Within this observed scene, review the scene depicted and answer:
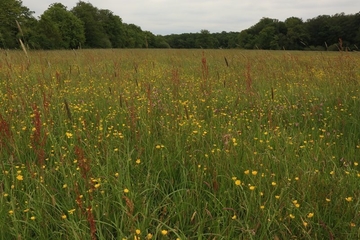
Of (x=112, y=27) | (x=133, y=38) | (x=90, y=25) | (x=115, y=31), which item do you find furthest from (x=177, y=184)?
(x=133, y=38)

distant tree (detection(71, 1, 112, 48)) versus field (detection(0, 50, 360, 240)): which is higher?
distant tree (detection(71, 1, 112, 48))

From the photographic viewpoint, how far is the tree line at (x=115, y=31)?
64.6 feet

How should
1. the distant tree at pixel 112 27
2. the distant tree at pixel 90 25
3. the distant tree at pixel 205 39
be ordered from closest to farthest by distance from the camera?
the distant tree at pixel 90 25 → the distant tree at pixel 112 27 → the distant tree at pixel 205 39

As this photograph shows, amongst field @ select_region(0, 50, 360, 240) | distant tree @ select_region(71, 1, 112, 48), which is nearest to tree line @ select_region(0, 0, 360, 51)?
distant tree @ select_region(71, 1, 112, 48)

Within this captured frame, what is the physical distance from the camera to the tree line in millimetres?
19695

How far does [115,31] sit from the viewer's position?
6525 centimetres

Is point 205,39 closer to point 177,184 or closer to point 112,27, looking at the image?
point 112,27

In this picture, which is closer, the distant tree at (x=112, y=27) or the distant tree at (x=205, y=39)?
the distant tree at (x=112, y=27)

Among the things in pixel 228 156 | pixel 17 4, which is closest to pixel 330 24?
pixel 228 156

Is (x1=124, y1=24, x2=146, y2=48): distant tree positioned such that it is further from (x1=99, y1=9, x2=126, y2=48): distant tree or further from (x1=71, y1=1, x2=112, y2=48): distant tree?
(x1=71, y1=1, x2=112, y2=48): distant tree

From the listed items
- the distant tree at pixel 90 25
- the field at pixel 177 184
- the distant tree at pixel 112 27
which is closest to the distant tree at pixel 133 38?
the distant tree at pixel 112 27

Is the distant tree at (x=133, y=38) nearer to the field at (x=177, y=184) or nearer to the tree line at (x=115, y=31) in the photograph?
the tree line at (x=115, y=31)

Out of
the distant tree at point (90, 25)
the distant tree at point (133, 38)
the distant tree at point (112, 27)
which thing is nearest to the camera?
the distant tree at point (90, 25)

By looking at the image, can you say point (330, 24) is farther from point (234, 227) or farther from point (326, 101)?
point (234, 227)
